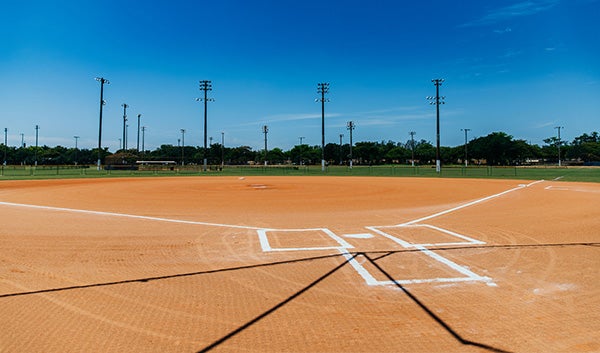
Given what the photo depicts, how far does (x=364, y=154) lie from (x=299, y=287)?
531 feet

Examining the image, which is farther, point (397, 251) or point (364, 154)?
point (364, 154)

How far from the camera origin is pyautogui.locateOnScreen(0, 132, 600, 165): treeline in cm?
12601

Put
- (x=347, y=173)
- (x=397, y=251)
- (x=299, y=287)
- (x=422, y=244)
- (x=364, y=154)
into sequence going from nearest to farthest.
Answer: (x=299, y=287)
(x=397, y=251)
(x=422, y=244)
(x=347, y=173)
(x=364, y=154)

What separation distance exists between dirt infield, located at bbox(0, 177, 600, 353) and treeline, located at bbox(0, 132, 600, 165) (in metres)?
105

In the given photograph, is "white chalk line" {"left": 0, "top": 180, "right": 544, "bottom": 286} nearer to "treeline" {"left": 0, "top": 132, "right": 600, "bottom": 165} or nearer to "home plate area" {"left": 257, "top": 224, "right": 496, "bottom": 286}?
"home plate area" {"left": 257, "top": 224, "right": 496, "bottom": 286}

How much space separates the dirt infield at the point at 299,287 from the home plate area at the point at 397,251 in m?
0.05

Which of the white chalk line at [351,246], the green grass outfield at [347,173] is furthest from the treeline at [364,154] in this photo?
the white chalk line at [351,246]

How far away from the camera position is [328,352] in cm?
350

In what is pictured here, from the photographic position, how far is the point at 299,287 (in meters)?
5.27

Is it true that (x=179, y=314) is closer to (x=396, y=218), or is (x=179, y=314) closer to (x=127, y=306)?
(x=127, y=306)

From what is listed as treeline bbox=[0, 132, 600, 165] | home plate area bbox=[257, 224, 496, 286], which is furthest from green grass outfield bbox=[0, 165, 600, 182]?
treeline bbox=[0, 132, 600, 165]

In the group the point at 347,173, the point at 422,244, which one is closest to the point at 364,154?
the point at 347,173

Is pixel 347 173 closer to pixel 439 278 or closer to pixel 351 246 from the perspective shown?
pixel 351 246

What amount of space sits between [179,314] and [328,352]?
189 centimetres
